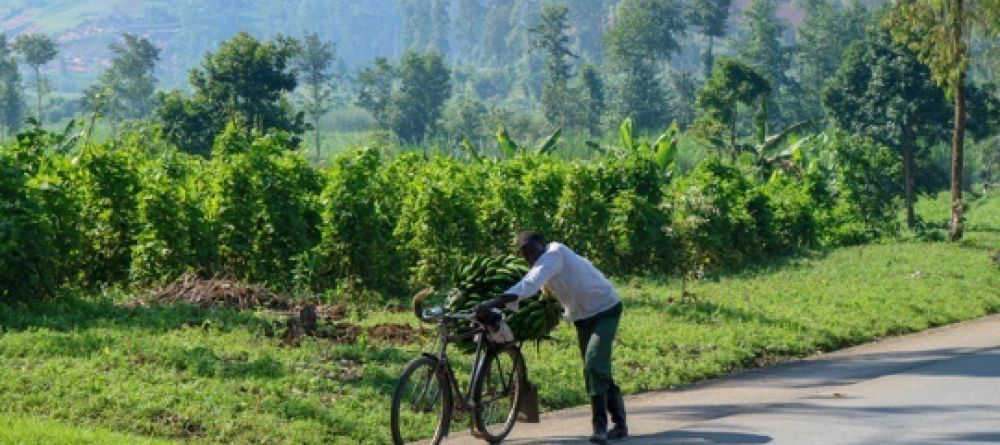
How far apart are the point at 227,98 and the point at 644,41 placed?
6213 centimetres

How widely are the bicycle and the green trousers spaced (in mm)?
613

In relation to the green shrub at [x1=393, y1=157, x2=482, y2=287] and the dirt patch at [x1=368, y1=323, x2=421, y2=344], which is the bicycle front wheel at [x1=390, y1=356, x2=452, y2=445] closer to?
the dirt patch at [x1=368, y1=323, x2=421, y2=344]

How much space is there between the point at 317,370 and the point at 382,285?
739cm

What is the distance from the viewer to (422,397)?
395 inches

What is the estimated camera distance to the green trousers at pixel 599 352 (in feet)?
34.0

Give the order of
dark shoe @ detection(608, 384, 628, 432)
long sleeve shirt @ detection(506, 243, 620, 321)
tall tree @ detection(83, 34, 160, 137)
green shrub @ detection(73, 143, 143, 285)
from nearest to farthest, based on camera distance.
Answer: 1. long sleeve shirt @ detection(506, 243, 620, 321)
2. dark shoe @ detection(608, 384, 628, 432)
3. green shrub @ detection(73, 143, 143, 285)
4. tall tree @ detection(83, 34, 160, 137)

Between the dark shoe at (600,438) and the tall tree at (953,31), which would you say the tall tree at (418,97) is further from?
the dark shoe at (600,438)

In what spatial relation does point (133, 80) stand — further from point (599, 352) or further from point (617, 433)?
point (599, 352)

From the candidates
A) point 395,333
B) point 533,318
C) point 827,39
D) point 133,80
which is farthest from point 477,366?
point 827,39

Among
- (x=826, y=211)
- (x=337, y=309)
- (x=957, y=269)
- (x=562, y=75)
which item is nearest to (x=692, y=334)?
(x=337, y=309)

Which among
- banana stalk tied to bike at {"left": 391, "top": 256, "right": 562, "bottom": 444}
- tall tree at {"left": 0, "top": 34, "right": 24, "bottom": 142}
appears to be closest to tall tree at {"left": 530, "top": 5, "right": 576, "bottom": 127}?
tall tree at {"left": 0, "top": 34, "right": 24, "bottom": 142}

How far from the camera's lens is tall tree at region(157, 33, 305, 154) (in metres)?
43.1

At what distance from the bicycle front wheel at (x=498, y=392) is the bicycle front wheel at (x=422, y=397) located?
0.31 meters

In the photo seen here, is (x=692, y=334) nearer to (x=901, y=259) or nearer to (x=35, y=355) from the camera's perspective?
(x=35, y=355)
